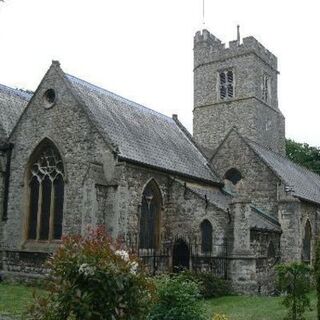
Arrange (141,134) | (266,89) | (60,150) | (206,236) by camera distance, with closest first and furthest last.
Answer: (60,150)
(206,236)
(141,134)
(266,89)

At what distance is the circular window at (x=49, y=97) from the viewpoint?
22.3 m

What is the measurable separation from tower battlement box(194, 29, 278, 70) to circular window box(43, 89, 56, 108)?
2288cm

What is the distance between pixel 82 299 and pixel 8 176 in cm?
1660

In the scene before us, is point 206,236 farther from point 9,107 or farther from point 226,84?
point 226,84

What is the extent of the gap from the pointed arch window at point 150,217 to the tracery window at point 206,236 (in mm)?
2173

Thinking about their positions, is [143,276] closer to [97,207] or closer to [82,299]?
[82,299]

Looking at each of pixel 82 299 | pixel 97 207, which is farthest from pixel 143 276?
pixel 97 207

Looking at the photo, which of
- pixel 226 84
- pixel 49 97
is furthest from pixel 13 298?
pixel 226 84

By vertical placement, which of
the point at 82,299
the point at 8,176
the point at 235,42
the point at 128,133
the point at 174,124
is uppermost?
the point at 235,42

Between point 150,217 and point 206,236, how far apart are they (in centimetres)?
272

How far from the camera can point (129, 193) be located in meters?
21.0

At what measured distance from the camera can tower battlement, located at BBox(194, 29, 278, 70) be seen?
41.2 metres

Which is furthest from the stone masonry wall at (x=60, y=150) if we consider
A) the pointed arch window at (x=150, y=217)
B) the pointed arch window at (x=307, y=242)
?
the pointed arch window at (x=307, y=242)

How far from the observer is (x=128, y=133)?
76.6 ft
